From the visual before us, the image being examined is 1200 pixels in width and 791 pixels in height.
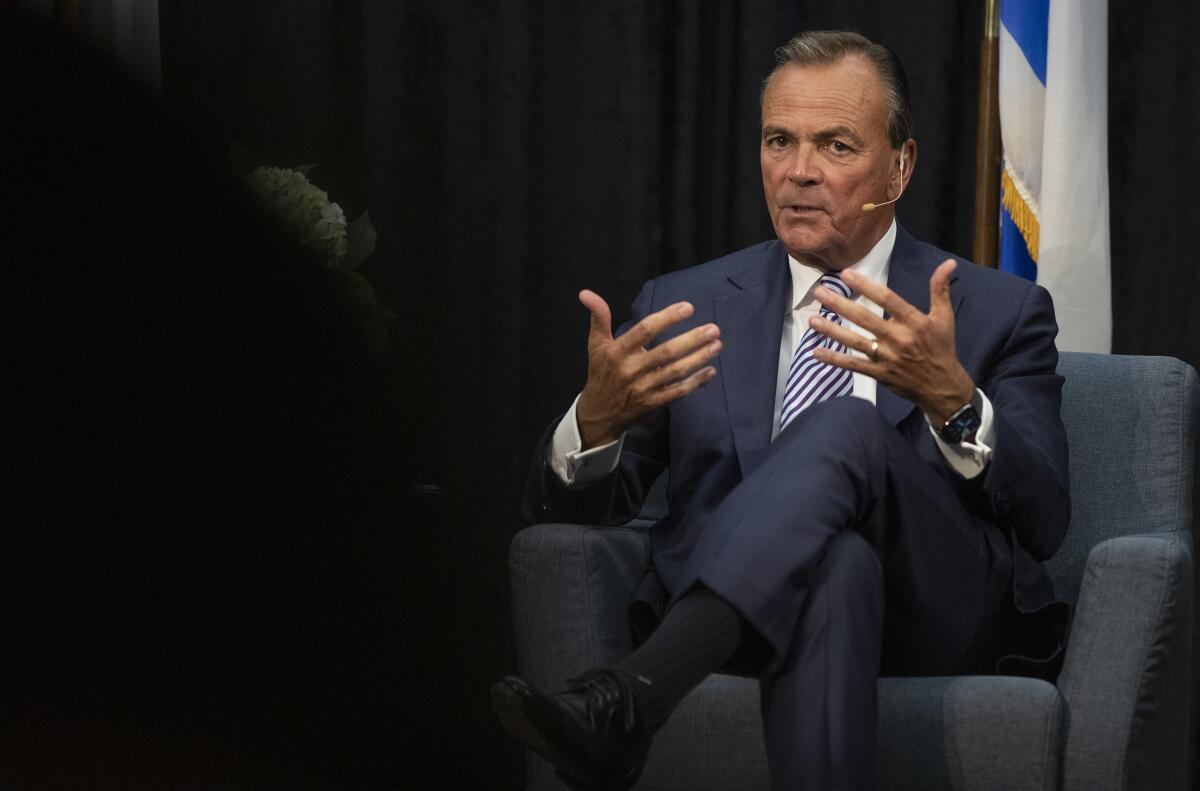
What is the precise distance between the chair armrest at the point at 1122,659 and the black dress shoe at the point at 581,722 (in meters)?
0.53

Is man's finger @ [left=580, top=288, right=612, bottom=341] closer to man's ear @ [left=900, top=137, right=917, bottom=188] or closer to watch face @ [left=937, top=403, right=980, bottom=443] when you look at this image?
watch face @ [left=937, top=403, right=980, bottom=443]

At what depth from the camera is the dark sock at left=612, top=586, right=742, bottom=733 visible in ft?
4.80

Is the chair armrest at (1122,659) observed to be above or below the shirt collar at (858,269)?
below

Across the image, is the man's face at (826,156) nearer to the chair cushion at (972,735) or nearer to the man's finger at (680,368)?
the man's finger at (680,368)

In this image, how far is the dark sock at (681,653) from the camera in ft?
4.80

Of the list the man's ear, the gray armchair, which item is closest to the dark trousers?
the gray armchair

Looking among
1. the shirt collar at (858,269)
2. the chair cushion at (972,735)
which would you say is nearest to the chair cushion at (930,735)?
the chair cushion at (972,735)

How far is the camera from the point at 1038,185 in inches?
101

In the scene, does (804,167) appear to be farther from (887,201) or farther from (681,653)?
(681,653)

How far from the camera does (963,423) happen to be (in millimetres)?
1702

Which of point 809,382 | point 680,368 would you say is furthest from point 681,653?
point 809,382

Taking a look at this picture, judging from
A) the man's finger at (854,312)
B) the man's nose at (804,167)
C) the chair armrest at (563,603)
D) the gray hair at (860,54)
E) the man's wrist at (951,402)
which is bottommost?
the chair armrest at (563,603)

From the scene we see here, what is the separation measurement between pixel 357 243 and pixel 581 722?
1.37 meters

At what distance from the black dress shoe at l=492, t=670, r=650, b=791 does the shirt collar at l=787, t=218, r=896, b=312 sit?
0.82 m
